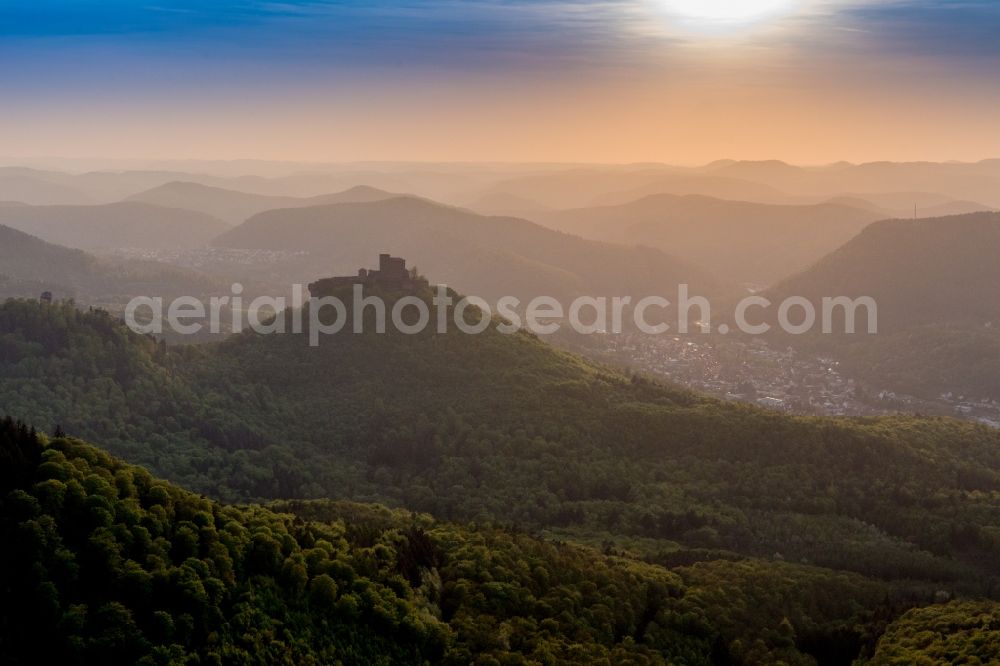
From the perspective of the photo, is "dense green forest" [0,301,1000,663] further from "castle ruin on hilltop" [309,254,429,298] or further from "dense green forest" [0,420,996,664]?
"castle ruin on hilltop" [309,254,429,298]

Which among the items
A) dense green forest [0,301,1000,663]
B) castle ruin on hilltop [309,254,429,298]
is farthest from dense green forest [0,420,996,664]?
castle ruin on hilltop [309,254,429,298]

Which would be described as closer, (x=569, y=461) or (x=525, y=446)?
(x=569, y=461)

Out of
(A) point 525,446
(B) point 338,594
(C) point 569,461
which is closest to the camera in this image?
(B) point 338,594

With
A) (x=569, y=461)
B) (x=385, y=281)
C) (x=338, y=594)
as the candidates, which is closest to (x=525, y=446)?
(x=569, y=461)

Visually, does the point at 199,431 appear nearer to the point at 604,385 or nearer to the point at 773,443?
the point at 604,385

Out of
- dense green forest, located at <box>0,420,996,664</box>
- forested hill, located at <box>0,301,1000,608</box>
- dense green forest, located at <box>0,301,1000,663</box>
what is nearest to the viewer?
dense green forest, located at <box>0,420,996,664</box>

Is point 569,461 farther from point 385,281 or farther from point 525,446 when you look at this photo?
point 385,281

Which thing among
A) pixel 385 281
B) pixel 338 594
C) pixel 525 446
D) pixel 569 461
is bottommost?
pixel 569 461
